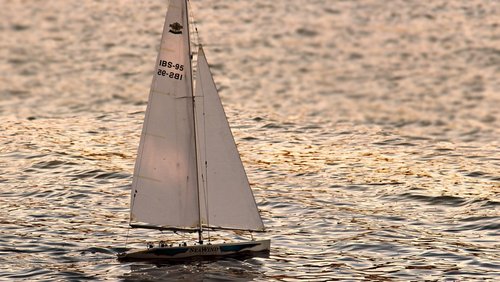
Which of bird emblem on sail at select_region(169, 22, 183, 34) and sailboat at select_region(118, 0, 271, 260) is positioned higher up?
bird emblem on sail at select_region(169, 22, 183, 34)

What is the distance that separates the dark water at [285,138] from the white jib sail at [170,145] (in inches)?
112

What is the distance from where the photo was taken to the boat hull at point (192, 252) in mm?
57031

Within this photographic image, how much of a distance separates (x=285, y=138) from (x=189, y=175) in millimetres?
24919

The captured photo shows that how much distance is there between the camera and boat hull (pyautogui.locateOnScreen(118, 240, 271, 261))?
5703cm

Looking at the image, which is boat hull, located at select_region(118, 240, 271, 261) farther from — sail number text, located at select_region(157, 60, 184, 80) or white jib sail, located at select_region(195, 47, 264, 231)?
sail number text, located at select_region(157, 60, 184, 80)

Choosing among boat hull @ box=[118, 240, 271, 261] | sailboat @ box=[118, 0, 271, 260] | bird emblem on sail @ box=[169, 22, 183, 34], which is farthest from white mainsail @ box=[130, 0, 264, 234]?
bird emblem on sail @ box=[169, 22, 183, 34]

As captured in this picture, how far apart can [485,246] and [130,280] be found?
18.9 meters

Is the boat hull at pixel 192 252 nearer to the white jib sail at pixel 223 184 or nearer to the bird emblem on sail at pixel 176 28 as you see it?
the white jib sail at pixel 223 184

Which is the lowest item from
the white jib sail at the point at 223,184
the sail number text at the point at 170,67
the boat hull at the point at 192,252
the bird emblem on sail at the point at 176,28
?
the boat hull at the point at 192,252

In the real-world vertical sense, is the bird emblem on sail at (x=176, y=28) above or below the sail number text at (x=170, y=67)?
above

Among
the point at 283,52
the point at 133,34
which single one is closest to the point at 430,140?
the point at 283,52

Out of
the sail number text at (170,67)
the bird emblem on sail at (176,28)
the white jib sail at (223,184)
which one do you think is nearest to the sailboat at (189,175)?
the white jib sail at (223,184)

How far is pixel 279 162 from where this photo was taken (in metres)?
77.4

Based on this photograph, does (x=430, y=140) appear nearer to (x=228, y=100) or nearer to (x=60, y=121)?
(x=228, y=100)
